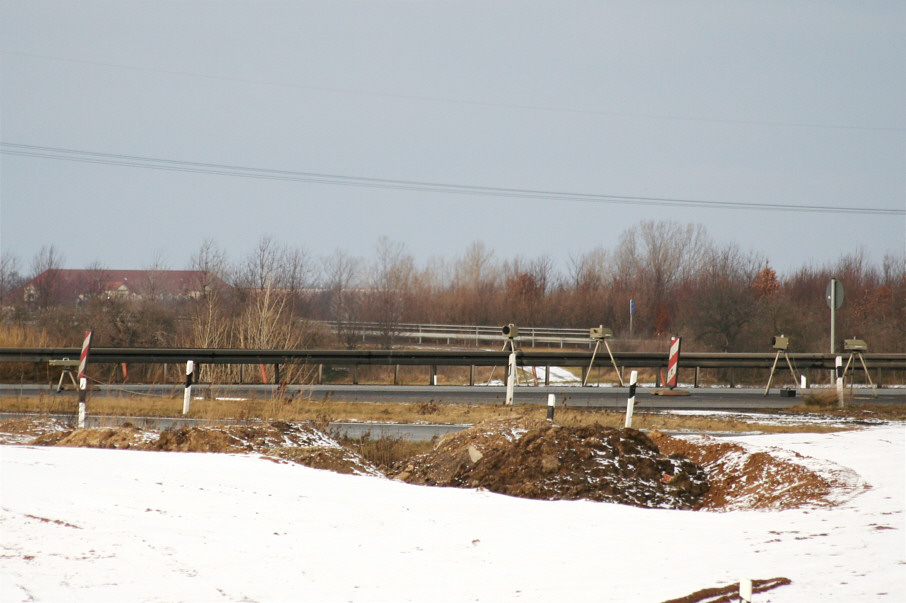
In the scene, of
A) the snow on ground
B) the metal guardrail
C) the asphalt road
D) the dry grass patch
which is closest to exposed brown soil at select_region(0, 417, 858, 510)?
the snow on ground

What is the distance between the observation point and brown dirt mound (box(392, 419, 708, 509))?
305 inches

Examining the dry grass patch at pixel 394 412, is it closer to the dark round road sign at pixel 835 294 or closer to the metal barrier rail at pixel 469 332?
the dark round road sign at pixel 835 294

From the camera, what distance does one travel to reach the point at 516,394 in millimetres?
19172

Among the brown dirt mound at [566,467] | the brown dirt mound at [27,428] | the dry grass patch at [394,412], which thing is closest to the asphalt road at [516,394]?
the dry grass patch at [394,412]

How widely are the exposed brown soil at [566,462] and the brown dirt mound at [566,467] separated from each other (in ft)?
0.04

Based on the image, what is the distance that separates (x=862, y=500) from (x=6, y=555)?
245 inches

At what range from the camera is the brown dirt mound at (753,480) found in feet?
23.0

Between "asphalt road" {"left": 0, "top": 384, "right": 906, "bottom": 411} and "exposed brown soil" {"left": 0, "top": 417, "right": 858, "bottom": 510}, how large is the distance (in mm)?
7563

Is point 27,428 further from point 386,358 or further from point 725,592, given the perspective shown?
point 386,358

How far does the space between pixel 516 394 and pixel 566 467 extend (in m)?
11.1

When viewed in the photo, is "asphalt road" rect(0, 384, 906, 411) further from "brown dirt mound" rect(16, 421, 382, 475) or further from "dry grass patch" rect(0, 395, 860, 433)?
"brown dirt mound" rect(16, 421, 382, 475)

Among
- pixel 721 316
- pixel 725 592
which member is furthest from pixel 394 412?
pixel 721 316

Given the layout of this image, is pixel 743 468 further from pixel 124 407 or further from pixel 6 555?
pixel 124 407

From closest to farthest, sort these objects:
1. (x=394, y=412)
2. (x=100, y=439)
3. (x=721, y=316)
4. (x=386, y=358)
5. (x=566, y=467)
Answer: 1. (x=566, y=467)
2. (x=100, y=439)
3. (x=394, y=412)
4. (x=386, y=358)
5. (x=721, y=316)
